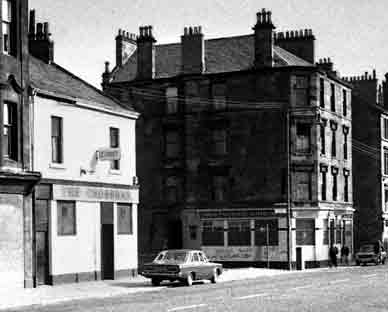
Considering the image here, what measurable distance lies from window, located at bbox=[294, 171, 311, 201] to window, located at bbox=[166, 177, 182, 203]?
856 centimetres

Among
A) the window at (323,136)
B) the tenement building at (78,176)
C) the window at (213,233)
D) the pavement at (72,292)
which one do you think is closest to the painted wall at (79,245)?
the tenement building at (78,176)

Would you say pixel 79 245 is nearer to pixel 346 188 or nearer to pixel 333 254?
pixel 333 254

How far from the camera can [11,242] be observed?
33.8 meters

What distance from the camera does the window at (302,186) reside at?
63.7m

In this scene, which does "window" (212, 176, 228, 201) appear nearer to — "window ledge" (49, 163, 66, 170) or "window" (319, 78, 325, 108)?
"window" (319, 78, 325, 108)

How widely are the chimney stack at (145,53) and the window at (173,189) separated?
7.70 metres

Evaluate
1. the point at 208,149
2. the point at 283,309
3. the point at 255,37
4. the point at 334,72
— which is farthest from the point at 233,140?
the point at 283,309

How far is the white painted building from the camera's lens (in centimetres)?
3659

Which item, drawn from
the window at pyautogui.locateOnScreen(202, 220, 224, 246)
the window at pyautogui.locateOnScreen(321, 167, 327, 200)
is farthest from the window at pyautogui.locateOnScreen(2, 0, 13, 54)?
the window at pyautogui.locateOnScreen(321, 167, 327, 200)

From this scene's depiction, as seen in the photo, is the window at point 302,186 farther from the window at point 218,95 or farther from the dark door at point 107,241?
the dark door at point 107,241

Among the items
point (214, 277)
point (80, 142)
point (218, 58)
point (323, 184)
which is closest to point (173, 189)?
point (218, 58)

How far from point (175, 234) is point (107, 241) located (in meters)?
25.2

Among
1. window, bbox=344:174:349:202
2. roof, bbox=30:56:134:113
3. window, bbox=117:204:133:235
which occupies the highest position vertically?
roof, bbox=30:56:134:113

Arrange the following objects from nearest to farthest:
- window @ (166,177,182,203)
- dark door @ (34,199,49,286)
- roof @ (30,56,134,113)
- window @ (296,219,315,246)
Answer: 1. dark door @ (34,199,49,286)
2. roof @ (30,56,134,113)
3. window @ (296,219,315,246)
4. window @ (166,177,182,203)
